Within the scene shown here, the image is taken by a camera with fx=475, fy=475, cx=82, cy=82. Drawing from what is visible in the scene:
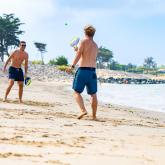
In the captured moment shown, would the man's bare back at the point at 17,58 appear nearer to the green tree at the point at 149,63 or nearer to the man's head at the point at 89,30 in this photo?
the man's head at the point at 89,30

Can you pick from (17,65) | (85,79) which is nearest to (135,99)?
(17,65)

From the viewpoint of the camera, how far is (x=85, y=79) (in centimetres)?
811

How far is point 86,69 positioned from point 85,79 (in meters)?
0.20

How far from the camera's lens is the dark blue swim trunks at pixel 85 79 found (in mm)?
8125

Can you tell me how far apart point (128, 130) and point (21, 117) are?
171 centimetres

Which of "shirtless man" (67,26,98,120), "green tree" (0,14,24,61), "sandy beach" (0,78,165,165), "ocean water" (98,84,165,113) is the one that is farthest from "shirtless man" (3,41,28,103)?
"green tree" (0,14,24,61)

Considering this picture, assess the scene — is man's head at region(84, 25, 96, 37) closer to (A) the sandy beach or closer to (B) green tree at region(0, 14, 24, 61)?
(A) the sandy beach

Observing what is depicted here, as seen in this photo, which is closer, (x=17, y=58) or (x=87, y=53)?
(x=87, y=53)

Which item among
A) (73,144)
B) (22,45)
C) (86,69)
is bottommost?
(73,144)

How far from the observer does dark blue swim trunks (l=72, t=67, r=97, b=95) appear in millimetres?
8125

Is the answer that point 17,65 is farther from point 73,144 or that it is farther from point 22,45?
point 73,144

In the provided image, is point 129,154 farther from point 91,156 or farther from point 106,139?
point 106,139

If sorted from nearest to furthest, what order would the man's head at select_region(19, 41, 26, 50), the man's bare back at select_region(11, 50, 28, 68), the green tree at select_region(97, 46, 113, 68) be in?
the man's head at select_region(19, 41, 26, 50) < the man's bare back at select_region(11, 50, 28, 68) < the green tree at select_region(97, 46, 113, 68)

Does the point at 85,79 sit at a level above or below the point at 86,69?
below
